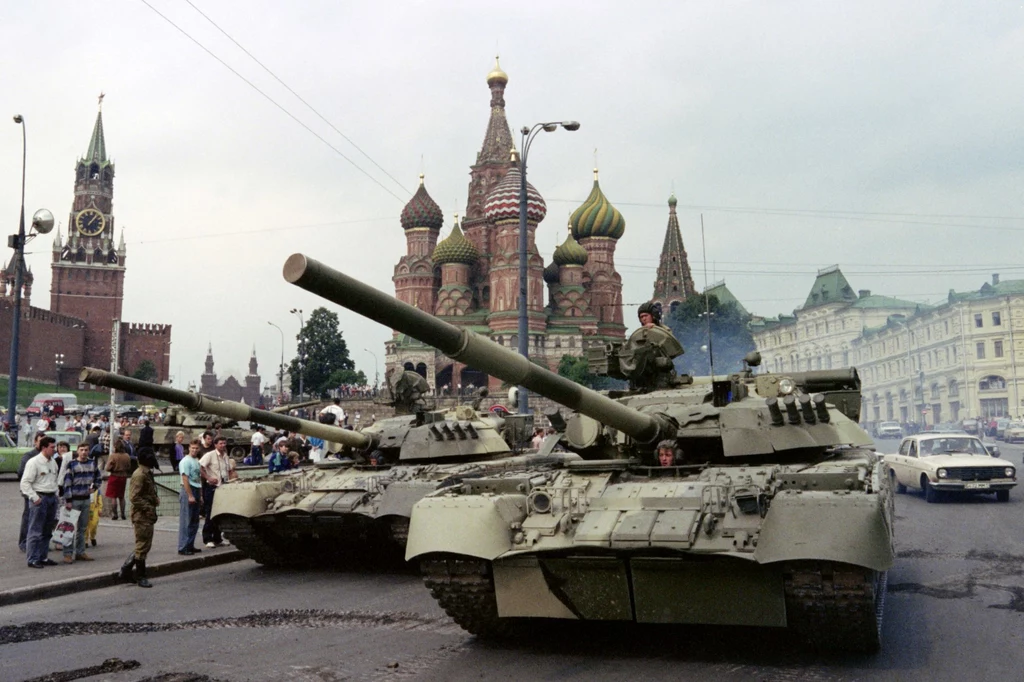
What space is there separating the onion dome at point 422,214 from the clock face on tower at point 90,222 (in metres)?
49.2

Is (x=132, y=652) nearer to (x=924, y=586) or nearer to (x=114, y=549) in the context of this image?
(x=114, y=549)

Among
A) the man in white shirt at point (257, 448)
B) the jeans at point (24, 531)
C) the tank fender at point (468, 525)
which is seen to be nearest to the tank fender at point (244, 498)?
the jeans at point (24, 531)

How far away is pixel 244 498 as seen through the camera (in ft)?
34.4

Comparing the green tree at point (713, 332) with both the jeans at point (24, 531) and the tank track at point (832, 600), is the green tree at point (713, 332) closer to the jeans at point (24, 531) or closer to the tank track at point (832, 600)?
the jeans at point (24, 531)

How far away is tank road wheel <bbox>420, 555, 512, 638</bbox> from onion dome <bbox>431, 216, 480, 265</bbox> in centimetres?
6512

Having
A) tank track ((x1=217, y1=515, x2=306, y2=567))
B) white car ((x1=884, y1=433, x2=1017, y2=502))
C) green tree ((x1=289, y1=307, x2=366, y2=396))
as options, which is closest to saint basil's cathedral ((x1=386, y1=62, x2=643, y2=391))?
green tree ((x1=289, y1=307, x2=366, y2=396))

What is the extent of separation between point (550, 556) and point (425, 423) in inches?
251

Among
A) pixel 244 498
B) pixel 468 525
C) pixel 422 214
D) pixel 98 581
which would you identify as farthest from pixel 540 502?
pixel 422 214

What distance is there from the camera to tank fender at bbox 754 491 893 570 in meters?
5.68

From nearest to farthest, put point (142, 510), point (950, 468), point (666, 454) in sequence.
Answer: point (666, 454)
point (142, 510)
point (950, 468)

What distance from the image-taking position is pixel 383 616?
8.24 m

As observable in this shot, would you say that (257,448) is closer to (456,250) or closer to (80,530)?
(80,530)

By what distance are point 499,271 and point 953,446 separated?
51.9 meters

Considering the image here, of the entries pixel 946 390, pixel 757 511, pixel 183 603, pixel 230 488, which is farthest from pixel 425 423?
pixel 946 390
